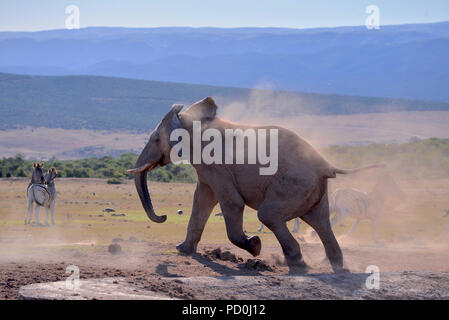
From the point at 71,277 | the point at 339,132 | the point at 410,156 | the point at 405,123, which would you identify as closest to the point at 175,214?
the point at 71,277

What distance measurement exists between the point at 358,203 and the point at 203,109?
689 cm

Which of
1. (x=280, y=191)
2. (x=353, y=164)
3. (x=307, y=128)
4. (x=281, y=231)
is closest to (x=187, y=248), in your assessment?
(x=281, y=231)

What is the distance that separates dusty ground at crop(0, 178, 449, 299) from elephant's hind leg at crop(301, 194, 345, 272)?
206 mm

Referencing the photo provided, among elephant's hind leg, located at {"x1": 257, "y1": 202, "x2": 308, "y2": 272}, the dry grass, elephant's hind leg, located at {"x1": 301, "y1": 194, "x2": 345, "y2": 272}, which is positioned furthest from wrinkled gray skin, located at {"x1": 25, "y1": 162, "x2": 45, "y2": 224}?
the dry grass

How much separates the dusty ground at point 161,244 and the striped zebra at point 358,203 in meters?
0.61

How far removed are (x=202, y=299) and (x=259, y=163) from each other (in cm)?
330

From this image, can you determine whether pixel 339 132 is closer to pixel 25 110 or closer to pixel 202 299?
pixel 25 110

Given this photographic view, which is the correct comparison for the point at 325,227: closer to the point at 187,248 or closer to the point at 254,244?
the point at 254,244

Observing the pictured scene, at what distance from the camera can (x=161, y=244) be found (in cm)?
1434

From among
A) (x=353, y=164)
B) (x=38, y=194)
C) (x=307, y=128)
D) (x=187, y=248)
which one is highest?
(x=307, y=128)

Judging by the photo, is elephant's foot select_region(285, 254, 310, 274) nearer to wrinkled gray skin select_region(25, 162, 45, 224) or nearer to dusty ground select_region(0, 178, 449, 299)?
dusty ground select_region(0, 178, 449, 299)

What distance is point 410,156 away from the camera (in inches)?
1694

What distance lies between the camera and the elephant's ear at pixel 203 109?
1249 cm

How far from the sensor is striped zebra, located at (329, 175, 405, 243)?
1798 centimetres
